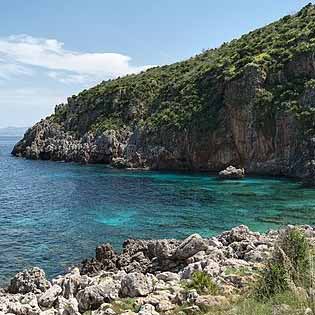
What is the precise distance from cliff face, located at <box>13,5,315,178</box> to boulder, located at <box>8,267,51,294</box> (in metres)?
40.8

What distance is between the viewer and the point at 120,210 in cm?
4334

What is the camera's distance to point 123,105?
102 m

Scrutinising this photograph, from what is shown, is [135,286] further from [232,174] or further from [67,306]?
[232,174]

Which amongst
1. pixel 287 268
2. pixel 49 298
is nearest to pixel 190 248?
pixel 49 298

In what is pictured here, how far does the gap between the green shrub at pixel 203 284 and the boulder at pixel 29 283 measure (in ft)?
27.7

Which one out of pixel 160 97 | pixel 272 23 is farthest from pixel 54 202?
pixel 272 23

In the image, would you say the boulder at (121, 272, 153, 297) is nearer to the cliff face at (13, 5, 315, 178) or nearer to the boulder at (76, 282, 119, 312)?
the boulder at (76, 282, 119, 312)

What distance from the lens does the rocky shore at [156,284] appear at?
533 inches

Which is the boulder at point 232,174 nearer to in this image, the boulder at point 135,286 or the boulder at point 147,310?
the boulder at point 135,286

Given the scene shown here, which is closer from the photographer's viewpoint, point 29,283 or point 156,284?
point 156,284

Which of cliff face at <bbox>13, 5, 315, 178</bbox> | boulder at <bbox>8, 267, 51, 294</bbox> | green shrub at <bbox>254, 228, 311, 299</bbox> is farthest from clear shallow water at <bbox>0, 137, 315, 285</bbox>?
green shrub at <bbox>254, 228, 311, 299</bbox>

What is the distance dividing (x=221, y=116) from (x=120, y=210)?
3644cm

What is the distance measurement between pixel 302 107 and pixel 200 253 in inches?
1953

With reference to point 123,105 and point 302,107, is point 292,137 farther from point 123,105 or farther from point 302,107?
point 123,105
